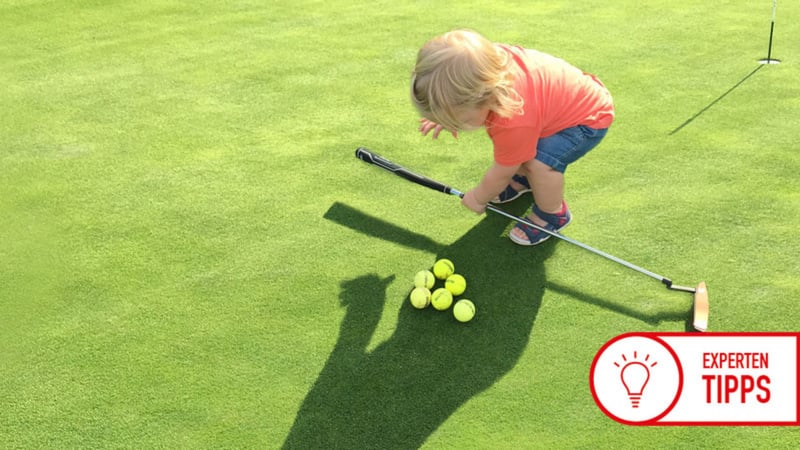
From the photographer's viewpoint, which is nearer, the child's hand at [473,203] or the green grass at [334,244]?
the green grass at [334,244]

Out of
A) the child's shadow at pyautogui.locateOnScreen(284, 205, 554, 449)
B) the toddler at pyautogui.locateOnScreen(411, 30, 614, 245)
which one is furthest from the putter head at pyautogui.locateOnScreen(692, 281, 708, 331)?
the toddler at pyautogui.locateOnScreen(411, 30, 614, 245)

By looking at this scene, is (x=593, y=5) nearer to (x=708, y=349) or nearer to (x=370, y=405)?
(x=708, y=349)

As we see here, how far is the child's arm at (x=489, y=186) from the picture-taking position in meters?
3.16

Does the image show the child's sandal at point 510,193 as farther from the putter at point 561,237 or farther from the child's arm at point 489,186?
the child's arm at point 489,186

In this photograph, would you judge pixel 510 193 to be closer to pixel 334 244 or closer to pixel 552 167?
pixel 552 167

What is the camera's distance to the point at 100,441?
262 cm

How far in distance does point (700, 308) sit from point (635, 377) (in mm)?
458

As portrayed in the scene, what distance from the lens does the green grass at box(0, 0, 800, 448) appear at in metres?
2.74

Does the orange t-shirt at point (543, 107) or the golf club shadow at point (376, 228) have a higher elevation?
the orange t-shirt at point (543, 107)

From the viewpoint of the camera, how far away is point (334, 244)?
357 centimetres

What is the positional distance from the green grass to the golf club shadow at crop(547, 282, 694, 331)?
0.01 m

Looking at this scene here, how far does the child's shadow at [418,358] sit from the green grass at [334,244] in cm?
1

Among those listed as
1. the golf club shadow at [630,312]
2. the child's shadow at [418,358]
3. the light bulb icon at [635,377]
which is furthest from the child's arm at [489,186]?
the light bulb icon at [635,377]

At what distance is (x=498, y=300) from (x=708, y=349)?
2.92 feet
